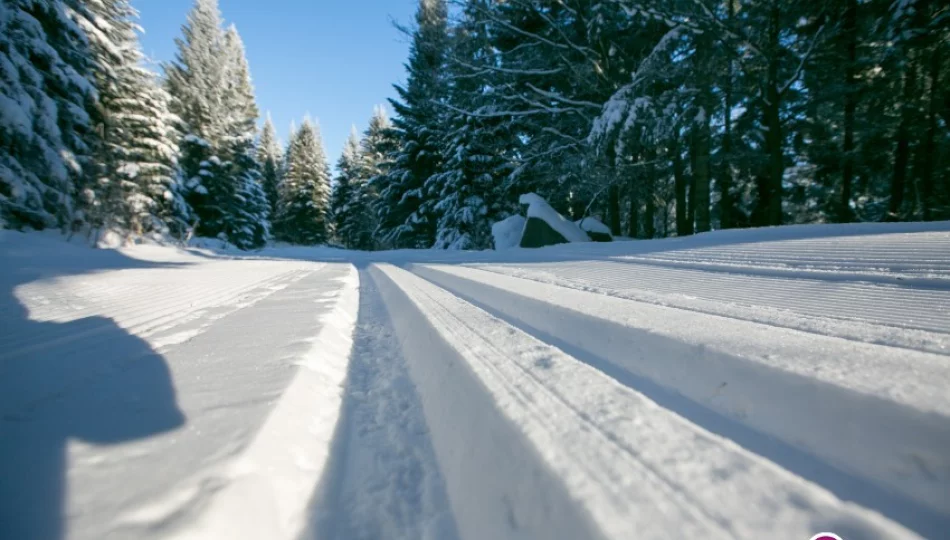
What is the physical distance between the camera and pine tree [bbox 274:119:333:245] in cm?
2766

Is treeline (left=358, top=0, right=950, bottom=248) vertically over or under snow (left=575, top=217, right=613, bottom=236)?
over

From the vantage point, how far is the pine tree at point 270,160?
98.0 feet

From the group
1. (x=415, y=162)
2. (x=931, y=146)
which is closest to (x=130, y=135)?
(x=415, y=162)

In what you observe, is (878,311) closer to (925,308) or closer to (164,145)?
(925,308)

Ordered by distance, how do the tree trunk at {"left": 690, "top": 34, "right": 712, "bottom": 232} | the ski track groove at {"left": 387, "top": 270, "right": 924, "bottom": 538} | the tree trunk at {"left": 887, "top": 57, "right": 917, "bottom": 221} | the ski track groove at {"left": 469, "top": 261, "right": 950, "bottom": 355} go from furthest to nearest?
the tree trunk at {"left": 887, "top": 57, "right": 917, "bottom": 221}, the tree trunk at {"left": 690, "top": 34, "right": 712, "bottom": 232}, the ski track groove at {"left": 469, "top": 261, "right": 950, "bottom": 355}, the ski track groove at {"left": 387, "top": 270, "right": 924, "bottom": 538}

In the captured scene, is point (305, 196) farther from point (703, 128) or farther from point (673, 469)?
point (673, 469)

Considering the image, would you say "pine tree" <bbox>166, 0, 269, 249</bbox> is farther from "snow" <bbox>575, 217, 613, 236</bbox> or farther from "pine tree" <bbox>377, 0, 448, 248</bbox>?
"snow" <bbox>575, 217, 613, 236</bbox>

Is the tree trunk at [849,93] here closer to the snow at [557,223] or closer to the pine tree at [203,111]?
the snow at [557,223]

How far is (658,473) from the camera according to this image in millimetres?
651

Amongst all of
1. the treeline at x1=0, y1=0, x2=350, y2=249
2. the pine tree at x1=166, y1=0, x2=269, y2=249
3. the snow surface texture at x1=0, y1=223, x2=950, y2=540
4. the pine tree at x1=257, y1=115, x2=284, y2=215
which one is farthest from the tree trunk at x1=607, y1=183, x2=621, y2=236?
the pine tree at x1=257, y1=115, x2=284, y2=215

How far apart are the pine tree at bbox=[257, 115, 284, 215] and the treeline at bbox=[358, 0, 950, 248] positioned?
22.5m

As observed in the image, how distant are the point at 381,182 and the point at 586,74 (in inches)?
396

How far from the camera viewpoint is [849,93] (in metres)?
7.99

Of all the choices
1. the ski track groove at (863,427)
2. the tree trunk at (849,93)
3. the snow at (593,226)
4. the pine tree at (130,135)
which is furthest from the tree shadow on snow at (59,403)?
the tree trunk at (849,93)
